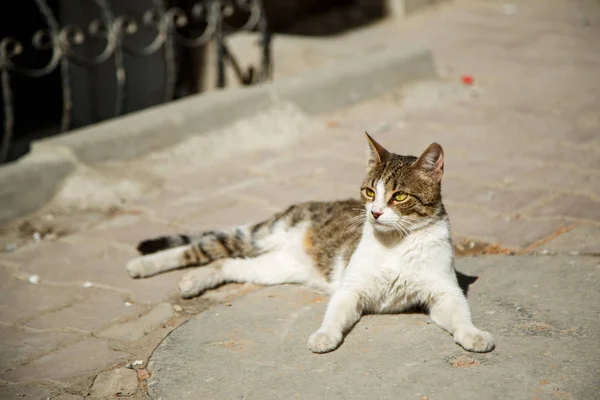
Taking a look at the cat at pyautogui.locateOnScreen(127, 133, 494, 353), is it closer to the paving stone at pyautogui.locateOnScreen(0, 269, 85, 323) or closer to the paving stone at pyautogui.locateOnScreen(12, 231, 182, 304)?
the paving stone at pyautogui.locateOnScreen(12, 231, 182, 304)

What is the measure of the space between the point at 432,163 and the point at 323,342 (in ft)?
3.15

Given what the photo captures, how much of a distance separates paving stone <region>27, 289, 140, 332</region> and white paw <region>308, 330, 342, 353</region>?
1108 mm

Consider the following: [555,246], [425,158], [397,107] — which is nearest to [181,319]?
[425,158]

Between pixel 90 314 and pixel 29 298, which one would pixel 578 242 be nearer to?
pixel 90 314

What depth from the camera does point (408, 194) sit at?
11.8 feet

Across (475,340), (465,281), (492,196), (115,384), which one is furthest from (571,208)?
(115,384)

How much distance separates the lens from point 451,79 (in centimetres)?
828

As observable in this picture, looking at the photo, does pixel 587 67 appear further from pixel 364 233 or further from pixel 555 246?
pixel 364 233

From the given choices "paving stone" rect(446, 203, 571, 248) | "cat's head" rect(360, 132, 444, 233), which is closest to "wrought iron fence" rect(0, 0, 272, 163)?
"paving stone" rect(446, 203, 571, 248)

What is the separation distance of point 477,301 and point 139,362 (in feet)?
5.27

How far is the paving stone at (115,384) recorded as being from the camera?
3283 millimetres

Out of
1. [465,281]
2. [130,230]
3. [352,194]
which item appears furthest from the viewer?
[352,194]

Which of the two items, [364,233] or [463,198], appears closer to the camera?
[364,233]

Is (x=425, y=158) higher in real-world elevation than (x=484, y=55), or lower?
higher
